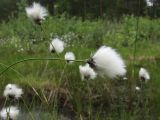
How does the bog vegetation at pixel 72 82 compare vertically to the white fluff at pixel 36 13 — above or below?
below

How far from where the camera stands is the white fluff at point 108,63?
5.49ft

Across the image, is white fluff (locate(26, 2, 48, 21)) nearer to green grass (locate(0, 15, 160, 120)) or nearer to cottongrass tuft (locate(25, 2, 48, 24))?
cottongrass tuft (locate(25, 2, 48, 24))

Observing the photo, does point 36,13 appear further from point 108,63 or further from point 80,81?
point 80,81

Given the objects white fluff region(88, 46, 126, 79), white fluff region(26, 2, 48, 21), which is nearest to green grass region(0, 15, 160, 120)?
white fluff region(26, 2, 48, 21)

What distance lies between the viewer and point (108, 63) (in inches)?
66.1

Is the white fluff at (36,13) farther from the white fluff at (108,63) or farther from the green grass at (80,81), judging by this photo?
the white fluff at (108,63)

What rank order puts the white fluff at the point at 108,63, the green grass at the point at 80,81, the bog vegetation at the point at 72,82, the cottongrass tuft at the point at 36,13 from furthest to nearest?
the green grass at the point at 80,81, the bog vegetation at the point at 72,82, the cottongrass tuft at the point at 36,13, the white fluff at the point at 108,63

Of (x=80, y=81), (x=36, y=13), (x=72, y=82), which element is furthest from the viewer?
(x=80, y=81)

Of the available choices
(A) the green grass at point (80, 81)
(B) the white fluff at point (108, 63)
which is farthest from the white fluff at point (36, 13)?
(B) the white fluff at point (108, 63)

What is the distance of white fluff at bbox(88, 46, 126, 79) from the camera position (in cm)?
167

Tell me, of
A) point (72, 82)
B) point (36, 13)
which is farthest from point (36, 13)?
point (72, 82)

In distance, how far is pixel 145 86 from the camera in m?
4.93

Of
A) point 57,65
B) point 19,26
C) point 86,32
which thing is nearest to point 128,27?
point 86,32

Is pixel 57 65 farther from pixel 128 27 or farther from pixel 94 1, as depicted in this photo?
pixel 94 1
